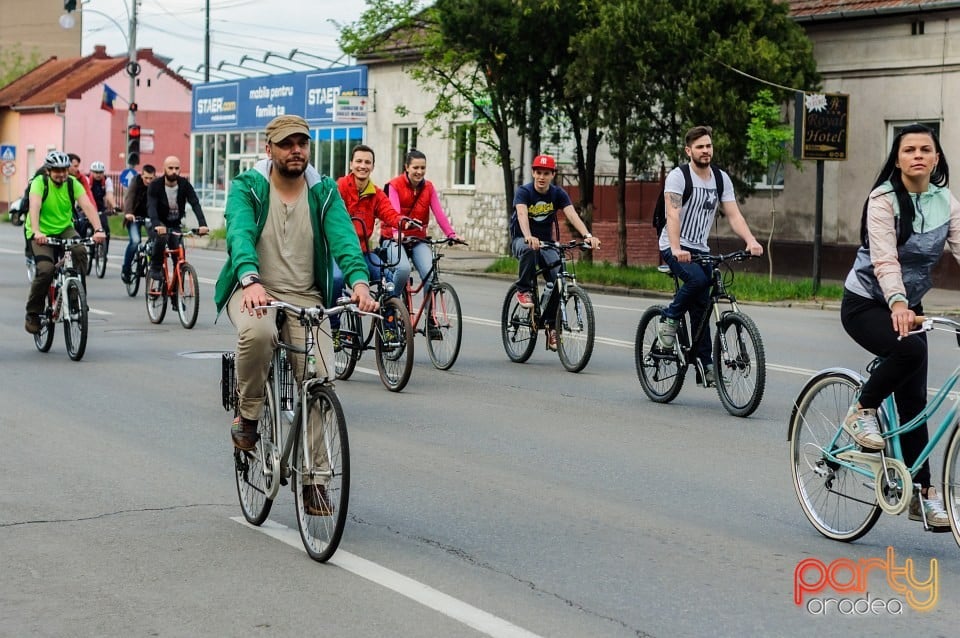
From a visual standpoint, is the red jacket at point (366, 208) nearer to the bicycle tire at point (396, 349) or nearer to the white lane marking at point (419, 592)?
the bicycle tire at point (396, 349)

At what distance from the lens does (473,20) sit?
28.7m

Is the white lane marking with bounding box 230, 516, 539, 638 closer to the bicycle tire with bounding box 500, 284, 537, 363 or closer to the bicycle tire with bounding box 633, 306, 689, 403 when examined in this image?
the bicycle tire with bounding box 633, 306, 689, 403

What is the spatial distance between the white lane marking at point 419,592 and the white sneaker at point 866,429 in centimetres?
198

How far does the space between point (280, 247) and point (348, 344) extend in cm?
559

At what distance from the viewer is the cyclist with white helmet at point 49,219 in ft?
45.1

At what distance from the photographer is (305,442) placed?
20.1 feet

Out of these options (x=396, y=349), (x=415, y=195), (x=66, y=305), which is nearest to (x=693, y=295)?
(x=396, y=349)

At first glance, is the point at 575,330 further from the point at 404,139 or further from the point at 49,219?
the point at 404,139

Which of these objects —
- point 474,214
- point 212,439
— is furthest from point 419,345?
point 474,214

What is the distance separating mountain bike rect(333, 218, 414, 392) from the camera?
11617mm

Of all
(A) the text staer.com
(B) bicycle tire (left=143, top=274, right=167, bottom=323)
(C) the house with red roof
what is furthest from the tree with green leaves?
(C) the house with red roof

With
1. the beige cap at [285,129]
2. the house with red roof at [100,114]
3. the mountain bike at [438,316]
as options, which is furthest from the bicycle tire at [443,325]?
the house with red roof at [100,114]

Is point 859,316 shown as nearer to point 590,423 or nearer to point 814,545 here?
point 814,545

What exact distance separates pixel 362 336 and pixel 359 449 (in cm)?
343
